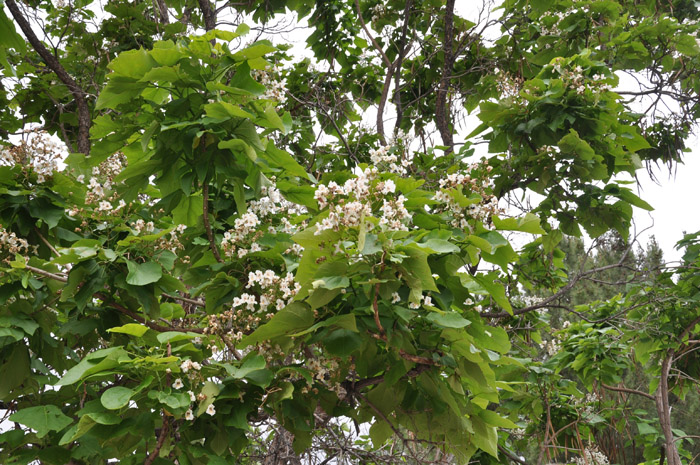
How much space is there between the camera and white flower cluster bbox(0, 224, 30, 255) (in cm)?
195

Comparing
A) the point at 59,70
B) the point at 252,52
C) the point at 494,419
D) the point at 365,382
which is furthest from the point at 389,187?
the point at 59,70

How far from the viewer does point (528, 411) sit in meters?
3.86

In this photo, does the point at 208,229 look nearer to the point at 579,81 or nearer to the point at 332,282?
the point at 332,282

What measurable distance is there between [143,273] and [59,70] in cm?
219

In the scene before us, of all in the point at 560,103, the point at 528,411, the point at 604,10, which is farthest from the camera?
the point at 528,411

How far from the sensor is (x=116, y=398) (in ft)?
5.09

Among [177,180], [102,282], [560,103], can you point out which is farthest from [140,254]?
[560,103]

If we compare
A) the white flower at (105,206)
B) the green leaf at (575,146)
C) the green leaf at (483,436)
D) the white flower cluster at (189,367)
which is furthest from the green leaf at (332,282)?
the green leaf at (575,146)

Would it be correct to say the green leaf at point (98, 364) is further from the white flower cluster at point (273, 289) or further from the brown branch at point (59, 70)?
the brown branch at point (59, 70)

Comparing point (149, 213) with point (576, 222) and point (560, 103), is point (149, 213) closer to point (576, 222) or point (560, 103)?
point (560, 103)

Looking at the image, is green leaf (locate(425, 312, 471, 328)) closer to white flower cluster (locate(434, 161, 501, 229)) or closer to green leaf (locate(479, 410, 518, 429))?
white flower cluster (locate(434, 161, 501, 229))

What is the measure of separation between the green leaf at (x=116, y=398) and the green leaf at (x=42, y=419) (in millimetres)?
339

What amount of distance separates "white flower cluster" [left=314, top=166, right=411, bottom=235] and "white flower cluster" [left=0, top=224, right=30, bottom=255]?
3.50ft

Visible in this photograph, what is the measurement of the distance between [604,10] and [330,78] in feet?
6.06
